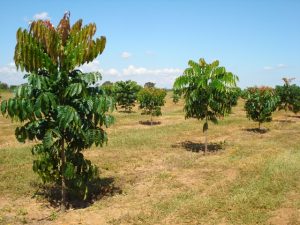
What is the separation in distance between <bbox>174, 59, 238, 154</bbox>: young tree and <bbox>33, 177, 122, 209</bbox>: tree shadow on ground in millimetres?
6379

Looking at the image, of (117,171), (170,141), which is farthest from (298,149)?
(117,171)

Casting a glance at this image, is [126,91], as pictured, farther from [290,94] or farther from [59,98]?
[59,98]

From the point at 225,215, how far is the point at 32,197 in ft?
20.3

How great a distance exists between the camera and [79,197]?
11578 millimetres

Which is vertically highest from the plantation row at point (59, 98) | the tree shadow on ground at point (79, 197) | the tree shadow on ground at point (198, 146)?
the plantation row at point (59, 98)

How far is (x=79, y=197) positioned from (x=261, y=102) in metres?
18.4

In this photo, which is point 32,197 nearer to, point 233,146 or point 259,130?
point 233,146

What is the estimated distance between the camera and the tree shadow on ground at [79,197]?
36.4 ft

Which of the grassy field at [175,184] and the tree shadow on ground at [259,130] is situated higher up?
the tree shadow on ground at [259,130]

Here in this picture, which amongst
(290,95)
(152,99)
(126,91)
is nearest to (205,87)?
(152,99)

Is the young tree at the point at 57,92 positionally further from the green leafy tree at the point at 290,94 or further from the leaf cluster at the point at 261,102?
the green leafy tree at the point at 290,94

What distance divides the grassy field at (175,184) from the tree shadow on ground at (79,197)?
0.35 feet

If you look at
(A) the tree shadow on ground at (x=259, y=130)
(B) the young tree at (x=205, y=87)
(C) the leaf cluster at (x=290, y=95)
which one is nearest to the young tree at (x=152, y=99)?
(A) the tree shadow on ground at (x=259, y=130)

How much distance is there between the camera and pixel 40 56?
8953mm
